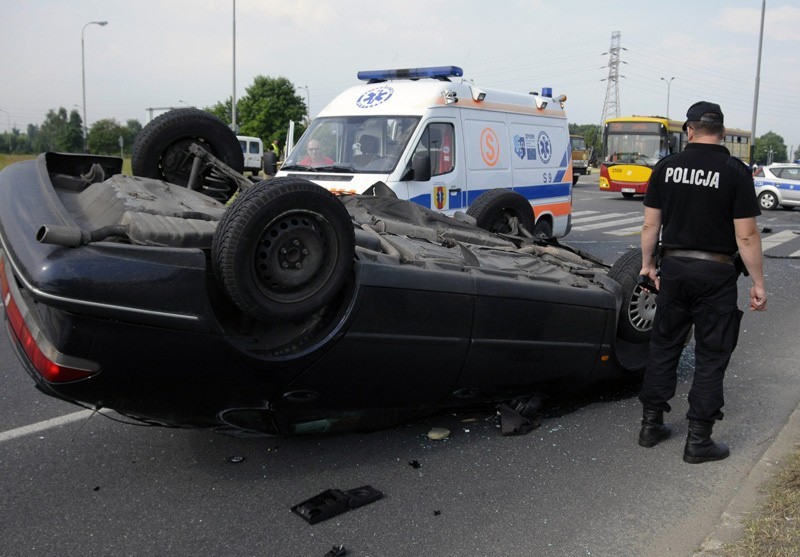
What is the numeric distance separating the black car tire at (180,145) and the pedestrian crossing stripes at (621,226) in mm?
11319

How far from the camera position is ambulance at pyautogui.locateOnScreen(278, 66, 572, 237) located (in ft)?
28.0

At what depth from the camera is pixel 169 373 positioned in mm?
3191

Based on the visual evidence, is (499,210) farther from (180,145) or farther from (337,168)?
(180,145)

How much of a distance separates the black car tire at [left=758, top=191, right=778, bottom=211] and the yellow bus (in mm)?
4066

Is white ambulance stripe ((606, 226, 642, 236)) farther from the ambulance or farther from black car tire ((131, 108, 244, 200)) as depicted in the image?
black car tire ((131, 108, 244, 200))

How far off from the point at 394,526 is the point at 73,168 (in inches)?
113

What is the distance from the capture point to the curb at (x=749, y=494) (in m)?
3.13

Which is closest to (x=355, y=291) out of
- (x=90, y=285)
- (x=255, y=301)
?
(x=255, y=301)

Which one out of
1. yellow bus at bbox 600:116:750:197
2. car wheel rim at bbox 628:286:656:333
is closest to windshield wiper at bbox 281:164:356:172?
car wheel rim at bbox 628:286:656:333

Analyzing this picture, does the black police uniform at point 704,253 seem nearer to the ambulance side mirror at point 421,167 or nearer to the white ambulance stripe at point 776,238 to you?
the ambulance side mirror at point 421,167

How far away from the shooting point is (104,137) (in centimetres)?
7688

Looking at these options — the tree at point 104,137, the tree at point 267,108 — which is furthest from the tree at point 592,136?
the tree at point 104,137

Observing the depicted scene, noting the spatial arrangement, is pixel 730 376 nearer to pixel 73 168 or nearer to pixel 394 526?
pixel 394 526

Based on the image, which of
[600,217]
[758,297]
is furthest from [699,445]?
[600,217]
